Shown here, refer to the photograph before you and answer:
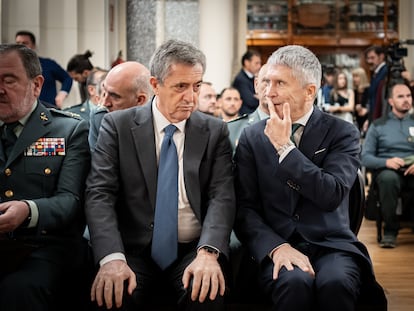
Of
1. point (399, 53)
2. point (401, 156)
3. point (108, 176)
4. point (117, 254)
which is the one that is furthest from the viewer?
point (399, 53)

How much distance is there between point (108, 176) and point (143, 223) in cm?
21

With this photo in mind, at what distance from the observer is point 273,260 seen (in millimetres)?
2490

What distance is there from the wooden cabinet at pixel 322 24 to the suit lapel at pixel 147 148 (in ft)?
40.1

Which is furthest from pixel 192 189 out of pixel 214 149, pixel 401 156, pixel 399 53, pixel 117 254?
pixel 399 53

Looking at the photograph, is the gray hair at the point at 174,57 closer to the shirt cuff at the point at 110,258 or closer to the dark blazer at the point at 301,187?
the dark blazer at the point at 301,187

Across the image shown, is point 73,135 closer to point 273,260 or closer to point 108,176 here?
point 108,176

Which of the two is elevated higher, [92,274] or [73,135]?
[73,135]

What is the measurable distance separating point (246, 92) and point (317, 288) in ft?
18.5

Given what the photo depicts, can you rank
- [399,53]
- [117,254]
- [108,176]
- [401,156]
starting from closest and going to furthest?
[117,254] < [108,176] < [401,156] < [399,53]

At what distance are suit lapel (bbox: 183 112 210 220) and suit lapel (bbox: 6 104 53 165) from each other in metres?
0.53

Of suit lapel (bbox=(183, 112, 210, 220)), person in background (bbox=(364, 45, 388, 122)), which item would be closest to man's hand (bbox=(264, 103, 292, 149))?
suit lapel (bbox=(183, 112, 210, 220))

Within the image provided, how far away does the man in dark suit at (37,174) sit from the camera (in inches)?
97.5

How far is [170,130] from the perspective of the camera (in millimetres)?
2664

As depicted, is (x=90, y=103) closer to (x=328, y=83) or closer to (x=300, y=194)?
(x=300, y=194)
